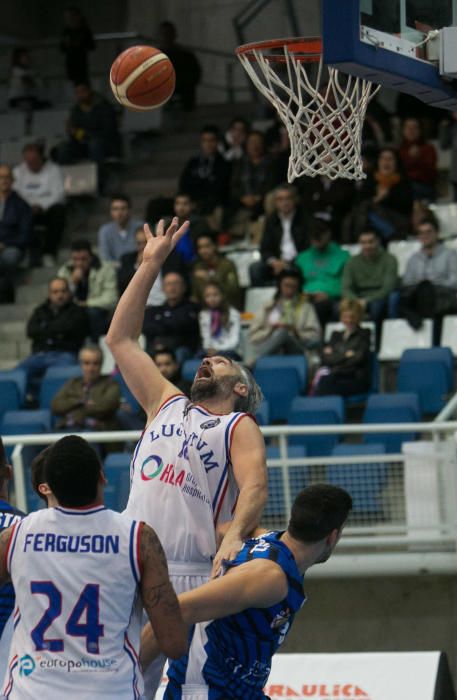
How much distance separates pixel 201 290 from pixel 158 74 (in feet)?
19.0

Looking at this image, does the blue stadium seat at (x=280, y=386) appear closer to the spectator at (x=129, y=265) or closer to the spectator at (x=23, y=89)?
the spectator at (x=129, y=265)

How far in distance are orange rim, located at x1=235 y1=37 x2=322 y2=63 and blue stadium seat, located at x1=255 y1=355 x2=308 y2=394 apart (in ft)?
16.1

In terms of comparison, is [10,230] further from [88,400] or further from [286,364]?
[286,364]

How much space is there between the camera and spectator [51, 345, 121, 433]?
1157 cm

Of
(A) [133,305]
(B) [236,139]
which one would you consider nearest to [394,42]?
(A) [133,305]

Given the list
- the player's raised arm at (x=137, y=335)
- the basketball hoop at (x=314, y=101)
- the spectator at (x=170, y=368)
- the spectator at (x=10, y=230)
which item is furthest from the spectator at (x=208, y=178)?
the player's raised arm at (x=137, y=335)

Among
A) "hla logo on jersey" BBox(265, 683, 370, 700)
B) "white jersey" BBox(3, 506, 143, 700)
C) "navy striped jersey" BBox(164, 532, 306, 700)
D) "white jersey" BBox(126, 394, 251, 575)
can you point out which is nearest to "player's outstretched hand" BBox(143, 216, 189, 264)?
"white jersey" BBox(126, 394, 251, 575)

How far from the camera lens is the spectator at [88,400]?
1157 cm

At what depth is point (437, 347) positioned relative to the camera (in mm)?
12094

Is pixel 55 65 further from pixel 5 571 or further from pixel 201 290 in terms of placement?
pixel 5 571

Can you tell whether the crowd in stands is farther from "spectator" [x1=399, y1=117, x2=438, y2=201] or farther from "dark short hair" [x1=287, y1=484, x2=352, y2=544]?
"dark short hair" [x1=287, y1=484, x2=352, y2=544]

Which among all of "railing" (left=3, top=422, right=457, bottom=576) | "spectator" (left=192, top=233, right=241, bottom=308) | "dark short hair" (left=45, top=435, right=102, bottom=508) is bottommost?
"railing" (left=3, top=422, right=457, bottom=576)

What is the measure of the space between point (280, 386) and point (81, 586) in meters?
7.16

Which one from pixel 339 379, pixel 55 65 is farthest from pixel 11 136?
pixel 339 379
